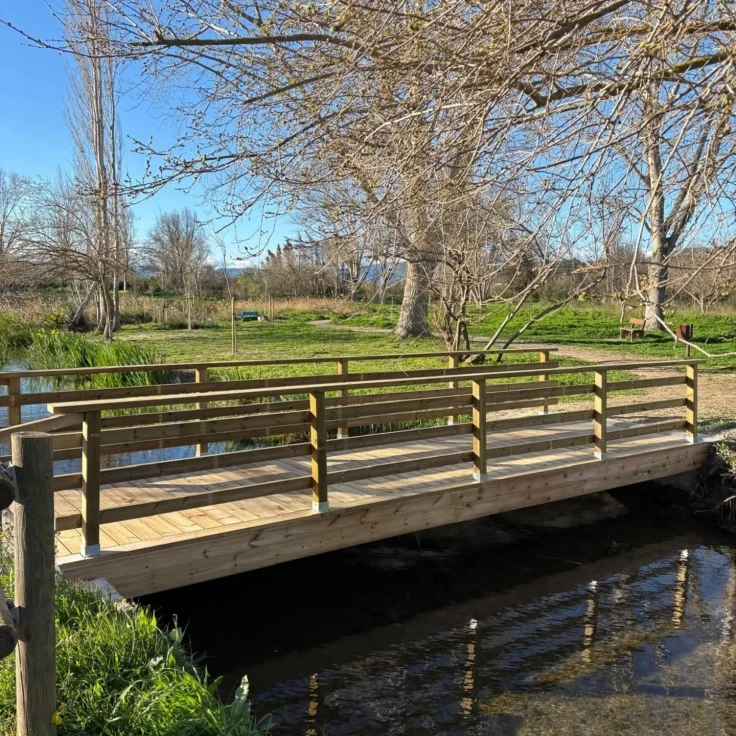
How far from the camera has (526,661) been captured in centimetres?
438

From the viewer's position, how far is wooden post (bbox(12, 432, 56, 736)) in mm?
2178

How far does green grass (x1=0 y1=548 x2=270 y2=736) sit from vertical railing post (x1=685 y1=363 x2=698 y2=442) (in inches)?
238

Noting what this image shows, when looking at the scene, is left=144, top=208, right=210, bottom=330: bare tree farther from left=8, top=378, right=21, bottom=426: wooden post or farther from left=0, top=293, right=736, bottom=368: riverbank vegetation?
left=8, top=378, right=21, bottom=426: wooden post

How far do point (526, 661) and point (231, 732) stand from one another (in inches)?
93.5

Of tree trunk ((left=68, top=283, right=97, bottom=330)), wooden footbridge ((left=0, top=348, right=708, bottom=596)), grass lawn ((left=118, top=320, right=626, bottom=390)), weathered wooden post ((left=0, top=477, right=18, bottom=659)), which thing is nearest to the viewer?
weathered wooden post ((left=0, top=477, right=18, bottom=659))

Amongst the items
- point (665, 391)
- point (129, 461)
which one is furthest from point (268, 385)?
point (665, 391)

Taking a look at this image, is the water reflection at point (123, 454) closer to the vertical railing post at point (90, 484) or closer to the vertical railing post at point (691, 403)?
the vertical railing post at point (90, 484)

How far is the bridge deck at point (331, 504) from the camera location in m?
4.35

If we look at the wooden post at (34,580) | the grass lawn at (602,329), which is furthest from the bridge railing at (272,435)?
the grass lawn at (602,329)

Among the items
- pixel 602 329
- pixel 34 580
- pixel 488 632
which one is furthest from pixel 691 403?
pixel 602 329

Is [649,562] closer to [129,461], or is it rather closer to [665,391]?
[129,461]

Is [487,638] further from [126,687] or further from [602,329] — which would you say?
[602,329]

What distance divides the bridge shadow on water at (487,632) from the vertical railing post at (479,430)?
85 centimetres

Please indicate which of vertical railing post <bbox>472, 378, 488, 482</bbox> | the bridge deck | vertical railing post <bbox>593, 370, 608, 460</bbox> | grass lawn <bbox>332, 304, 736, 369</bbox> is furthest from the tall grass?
vertical railing post <bbox>593, 370, 608, 460</bbox>
